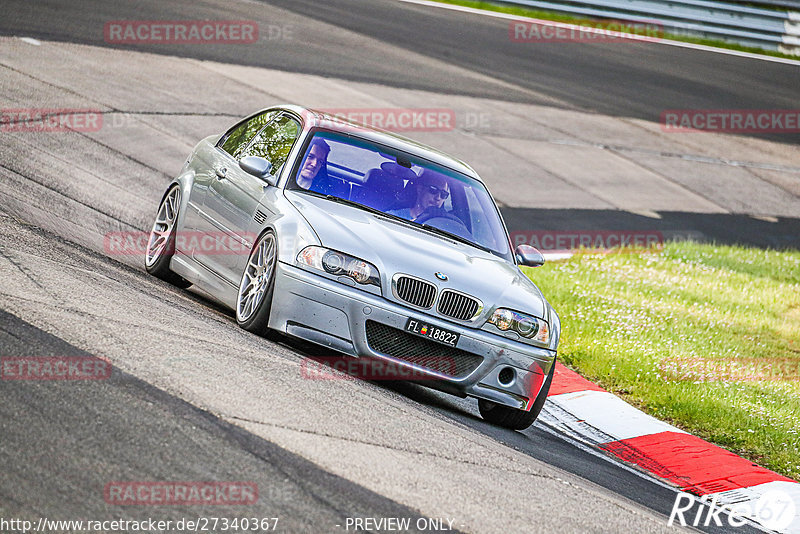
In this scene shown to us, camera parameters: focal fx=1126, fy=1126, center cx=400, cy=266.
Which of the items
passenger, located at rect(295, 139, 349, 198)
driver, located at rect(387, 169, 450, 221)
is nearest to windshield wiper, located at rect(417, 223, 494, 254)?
driver, located at rect(387, 169, 450, 221)

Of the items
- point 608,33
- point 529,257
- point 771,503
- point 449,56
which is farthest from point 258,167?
point 608,33

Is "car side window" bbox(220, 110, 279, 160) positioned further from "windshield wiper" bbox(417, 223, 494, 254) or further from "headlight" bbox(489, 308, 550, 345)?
"headlight" bbox(489, 308, 550, 345)

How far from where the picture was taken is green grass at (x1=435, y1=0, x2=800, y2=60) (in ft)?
95.5

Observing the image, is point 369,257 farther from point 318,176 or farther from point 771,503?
point 771,503

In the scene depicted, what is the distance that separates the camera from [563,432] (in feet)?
27.4

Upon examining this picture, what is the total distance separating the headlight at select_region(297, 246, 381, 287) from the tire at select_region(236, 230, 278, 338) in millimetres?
264

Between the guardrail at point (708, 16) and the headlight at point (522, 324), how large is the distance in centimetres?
2267

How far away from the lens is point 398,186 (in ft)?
27.1

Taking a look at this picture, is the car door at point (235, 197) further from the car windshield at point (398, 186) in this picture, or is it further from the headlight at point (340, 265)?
the headlight at point (340, 265)

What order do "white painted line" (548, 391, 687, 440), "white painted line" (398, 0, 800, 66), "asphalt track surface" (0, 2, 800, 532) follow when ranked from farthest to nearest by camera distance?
"white painted line" (398, 0, 800, 66)
"white painted line" (548, 391, 687, 440)
"asphalt track surface" (0, 2, 800, 532)

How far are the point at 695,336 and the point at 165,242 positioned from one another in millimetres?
5419

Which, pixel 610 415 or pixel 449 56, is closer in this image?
pixel 610 415

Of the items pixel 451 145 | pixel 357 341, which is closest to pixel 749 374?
pixel 357 341

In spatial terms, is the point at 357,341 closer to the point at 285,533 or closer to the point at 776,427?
the point at 285,533
